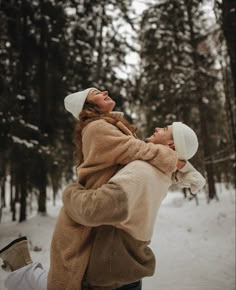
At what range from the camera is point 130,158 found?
219cm

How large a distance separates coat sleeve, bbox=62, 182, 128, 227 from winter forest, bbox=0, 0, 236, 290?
286cm

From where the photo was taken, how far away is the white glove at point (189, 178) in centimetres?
247

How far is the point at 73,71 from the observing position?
10172mm

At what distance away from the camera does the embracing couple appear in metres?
1.99

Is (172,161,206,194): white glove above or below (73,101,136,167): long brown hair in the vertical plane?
below

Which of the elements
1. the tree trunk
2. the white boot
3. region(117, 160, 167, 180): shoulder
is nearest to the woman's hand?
region(117, 160, 167, 180): shoulder

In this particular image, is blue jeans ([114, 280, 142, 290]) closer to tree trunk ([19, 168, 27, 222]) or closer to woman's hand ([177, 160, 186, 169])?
woman's hand ([177, 160, 186, 169])

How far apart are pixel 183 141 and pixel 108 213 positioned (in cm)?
76

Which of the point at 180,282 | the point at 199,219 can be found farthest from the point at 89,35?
the point at 180,282

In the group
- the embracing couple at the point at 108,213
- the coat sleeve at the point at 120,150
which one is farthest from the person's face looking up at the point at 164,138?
the coat sleeve at the point at 120,150

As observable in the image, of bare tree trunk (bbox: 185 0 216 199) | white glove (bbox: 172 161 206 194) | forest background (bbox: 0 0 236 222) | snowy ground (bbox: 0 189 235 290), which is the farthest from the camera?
bare tree trunk (bbox: 185 0 216 199)

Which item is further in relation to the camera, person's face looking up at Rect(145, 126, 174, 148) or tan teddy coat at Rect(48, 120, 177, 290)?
person's face looking up at Rect(145, 126, 174, 148)

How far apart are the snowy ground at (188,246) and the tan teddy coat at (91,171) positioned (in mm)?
1465

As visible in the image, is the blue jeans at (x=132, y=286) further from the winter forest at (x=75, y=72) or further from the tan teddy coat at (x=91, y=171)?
the winter forest at (x=75, y=72)
